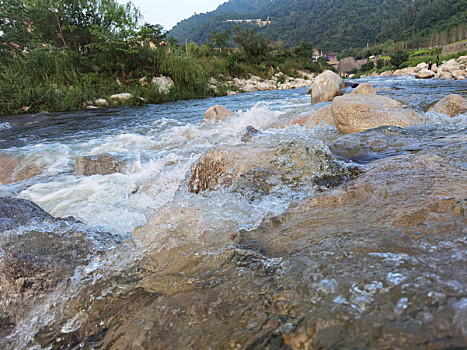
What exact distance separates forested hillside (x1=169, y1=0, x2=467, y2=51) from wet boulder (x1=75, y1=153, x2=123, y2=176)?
Answer: 7426cm

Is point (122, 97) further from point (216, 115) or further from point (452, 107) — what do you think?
point (452, 107)

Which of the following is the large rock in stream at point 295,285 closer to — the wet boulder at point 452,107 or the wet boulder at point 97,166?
the wet boulder at point 97,166

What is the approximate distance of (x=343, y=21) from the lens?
4055 inches

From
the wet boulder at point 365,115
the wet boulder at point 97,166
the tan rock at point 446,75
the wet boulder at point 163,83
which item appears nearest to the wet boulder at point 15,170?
the wet boulder at point 97,166

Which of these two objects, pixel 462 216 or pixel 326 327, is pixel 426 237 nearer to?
pixel 462 216

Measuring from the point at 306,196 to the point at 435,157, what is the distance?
37.9 inches

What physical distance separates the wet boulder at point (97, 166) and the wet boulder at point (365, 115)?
9.93 feet

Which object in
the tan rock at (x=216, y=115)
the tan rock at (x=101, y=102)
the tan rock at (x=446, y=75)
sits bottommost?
the tan rock at (x=216, y=115)

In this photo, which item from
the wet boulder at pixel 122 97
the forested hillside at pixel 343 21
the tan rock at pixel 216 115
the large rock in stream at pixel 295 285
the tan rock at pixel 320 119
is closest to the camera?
the large rock in stream at pixel 295 285

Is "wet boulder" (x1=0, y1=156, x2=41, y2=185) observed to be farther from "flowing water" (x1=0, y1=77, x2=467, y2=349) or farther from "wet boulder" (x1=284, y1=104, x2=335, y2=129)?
"wet boulder" (x1=284, y1=104, x2=335, y2=129)

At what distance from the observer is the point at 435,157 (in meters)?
1.77

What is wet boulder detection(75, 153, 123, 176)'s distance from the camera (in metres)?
3.22

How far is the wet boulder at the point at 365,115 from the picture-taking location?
344 centimetres

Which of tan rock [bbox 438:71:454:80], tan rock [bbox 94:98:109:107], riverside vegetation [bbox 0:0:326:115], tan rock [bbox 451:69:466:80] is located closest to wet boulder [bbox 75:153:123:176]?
riverside vegetation [bbox 0:0:326:115]
